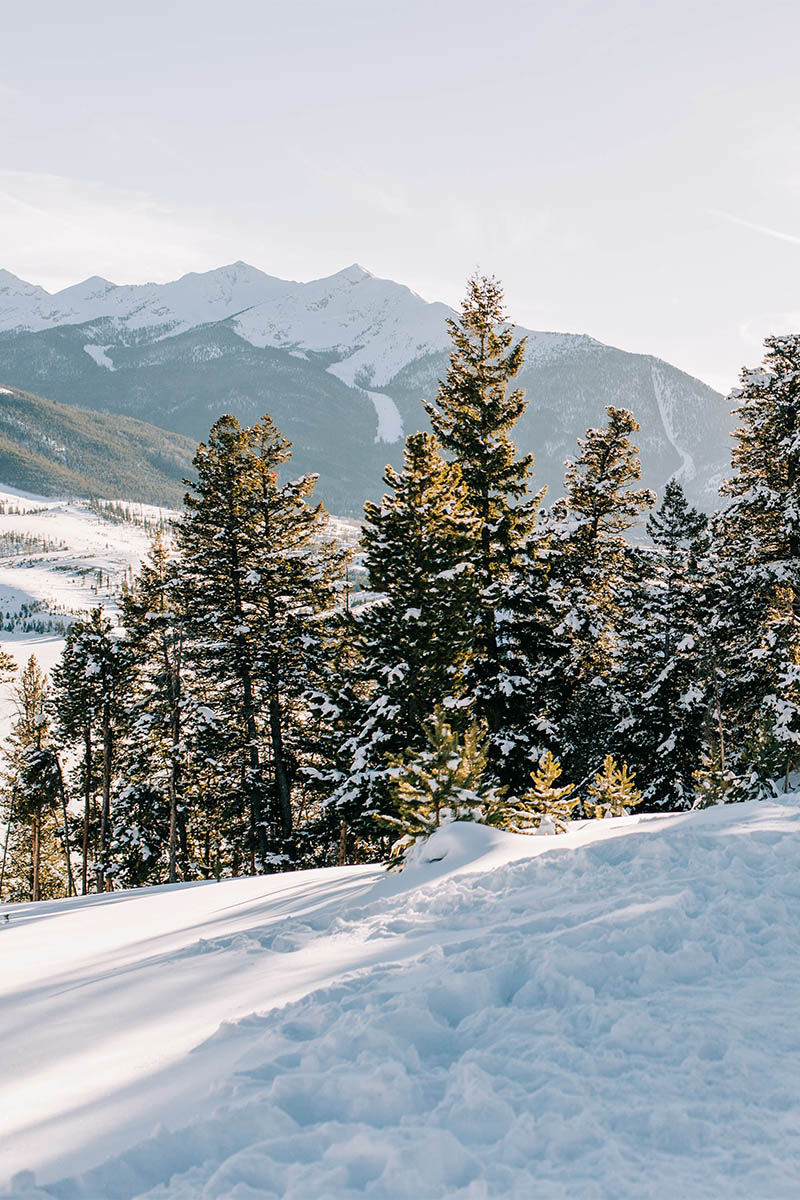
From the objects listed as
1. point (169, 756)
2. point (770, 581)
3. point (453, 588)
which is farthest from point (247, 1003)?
point (169, 756)

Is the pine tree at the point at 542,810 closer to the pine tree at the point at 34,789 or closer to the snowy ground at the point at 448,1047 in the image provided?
the snowy ground at the point at 448,1047

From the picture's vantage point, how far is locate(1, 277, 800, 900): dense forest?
18875 millimetres

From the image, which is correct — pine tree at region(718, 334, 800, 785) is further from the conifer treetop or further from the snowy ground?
the snowy ground

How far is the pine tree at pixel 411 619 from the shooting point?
18.3 metres

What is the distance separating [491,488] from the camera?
20.8 metres

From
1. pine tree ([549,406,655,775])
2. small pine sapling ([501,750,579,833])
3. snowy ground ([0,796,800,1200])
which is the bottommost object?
small pine sapling ([501,750,579,833])

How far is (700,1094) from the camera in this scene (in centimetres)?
349

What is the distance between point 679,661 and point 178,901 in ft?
65.7

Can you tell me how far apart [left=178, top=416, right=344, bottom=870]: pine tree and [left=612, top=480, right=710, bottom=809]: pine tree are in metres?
12.1

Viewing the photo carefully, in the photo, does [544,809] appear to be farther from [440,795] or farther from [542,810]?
[440,795]

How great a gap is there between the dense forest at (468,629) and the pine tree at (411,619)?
6 cm

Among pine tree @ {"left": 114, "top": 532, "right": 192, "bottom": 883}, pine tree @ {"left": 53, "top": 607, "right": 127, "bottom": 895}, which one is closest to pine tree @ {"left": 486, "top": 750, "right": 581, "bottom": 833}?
pine tree @ {"left": 114, "top": 532, "right": 192, "bottom": 883}

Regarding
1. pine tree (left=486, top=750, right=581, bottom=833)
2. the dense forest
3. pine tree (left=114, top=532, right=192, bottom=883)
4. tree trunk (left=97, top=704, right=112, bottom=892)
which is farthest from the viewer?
tree trunk (left=97, top=704, right=112, bottom=892)

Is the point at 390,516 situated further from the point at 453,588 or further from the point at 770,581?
the point at 770,581
